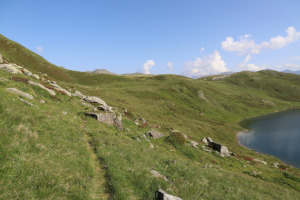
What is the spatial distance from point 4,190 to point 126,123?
2246cm

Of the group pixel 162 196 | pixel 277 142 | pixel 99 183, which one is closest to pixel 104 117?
pixel 99 183

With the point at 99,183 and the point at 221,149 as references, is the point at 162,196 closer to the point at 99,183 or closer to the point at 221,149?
the point at 99,183

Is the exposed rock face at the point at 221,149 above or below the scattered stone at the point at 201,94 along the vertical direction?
below

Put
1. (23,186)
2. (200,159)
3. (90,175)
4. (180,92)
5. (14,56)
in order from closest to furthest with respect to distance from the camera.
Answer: (23,186), (90,175), (200,159), (14,56), (180,92)

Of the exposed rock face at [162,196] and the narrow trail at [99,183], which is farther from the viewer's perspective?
the exposed rock face at [162,196]

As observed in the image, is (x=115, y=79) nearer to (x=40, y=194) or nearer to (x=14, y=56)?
(x=14, y=56)

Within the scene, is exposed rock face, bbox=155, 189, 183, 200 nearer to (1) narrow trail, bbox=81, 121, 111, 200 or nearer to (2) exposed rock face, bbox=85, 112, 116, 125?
(1) narrow trail, bbox=81, 121, 111, 200

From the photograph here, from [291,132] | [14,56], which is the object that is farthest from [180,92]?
[14,56]

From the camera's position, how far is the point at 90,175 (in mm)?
9258

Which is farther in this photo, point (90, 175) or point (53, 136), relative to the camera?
point (53, 136)

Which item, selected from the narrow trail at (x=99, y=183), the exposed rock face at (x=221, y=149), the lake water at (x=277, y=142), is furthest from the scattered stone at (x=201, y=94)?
the narrow trail at (x=99, y=183)

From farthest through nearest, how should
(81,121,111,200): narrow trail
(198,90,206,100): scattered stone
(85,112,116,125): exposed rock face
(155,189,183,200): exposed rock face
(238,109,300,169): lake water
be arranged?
(198,90,206,100): scattered stone, (238,109,300,169): lake water, (85,112,116,125): exposed rock face, (155,189,183,200): exposed rock face, (81,121,111,200): narrow trail

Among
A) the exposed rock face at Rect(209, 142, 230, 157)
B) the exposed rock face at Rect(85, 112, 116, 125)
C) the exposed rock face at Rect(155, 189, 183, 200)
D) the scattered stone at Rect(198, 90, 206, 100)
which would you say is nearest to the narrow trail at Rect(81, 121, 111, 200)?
the exposed rock face at Rect(155, 189, 183, 200)

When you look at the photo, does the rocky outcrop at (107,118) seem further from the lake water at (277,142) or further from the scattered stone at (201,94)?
the scattered stone at (201,94)
